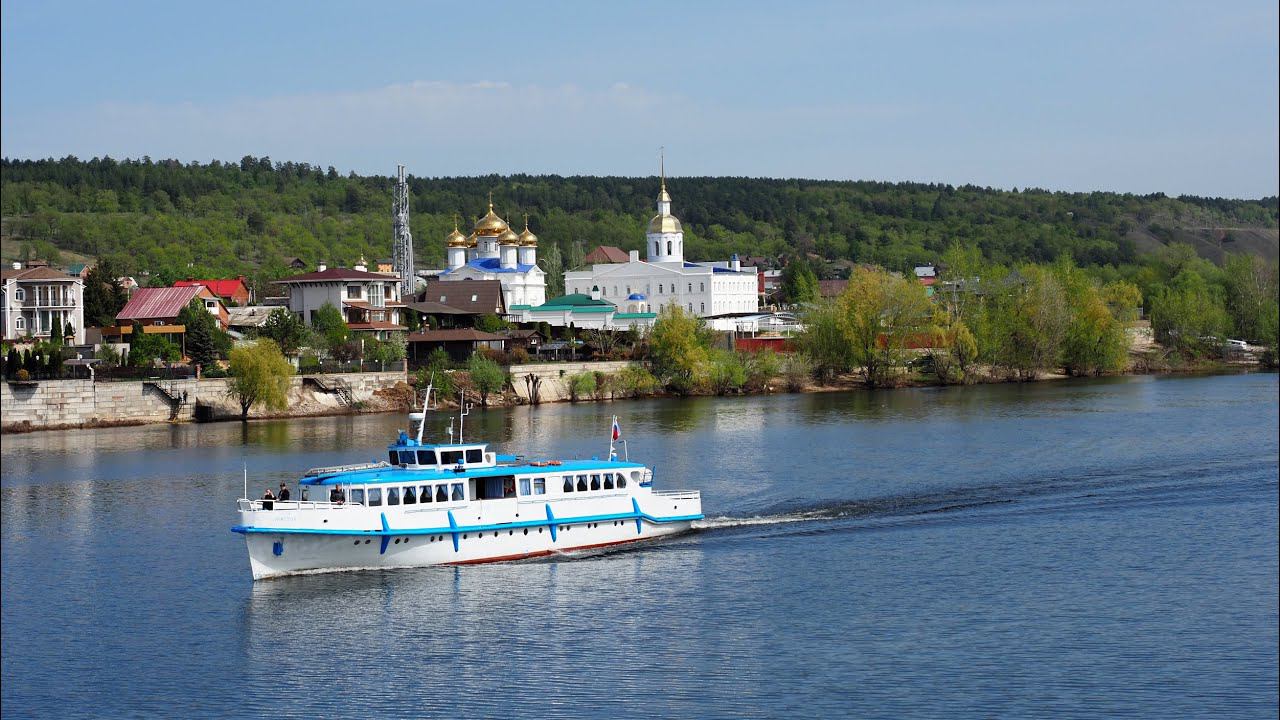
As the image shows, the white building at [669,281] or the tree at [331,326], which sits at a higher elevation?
the white building at [669,281]

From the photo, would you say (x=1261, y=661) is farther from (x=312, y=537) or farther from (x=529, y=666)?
(x=312, y=537)

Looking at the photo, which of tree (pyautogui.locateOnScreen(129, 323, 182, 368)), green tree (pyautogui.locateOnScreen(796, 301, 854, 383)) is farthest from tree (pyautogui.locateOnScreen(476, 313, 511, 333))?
tree (pyautogui.locateOnScreen(129, 323, 182, 368))

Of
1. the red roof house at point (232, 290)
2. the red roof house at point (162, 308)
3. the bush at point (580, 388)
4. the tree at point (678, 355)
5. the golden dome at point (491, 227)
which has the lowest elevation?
the bush at point (580, 388)

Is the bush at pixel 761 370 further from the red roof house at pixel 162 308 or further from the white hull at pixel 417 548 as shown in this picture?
the white hull at pixel 417 548

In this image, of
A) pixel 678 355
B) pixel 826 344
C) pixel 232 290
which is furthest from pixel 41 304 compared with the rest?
pixel 826 344

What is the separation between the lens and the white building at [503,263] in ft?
367

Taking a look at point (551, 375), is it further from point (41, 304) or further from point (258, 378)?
point (41, 304)

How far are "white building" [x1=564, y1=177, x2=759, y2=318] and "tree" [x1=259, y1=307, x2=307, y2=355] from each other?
4259 centimetres

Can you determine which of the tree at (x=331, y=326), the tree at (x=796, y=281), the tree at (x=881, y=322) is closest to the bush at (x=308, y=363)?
the tree at (x=331, y=326)

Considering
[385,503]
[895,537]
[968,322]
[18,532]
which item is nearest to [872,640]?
[895,537]

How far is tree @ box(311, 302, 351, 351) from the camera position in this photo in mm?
81250

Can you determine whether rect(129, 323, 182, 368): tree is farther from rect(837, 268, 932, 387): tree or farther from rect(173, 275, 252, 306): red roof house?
rect(837, 268, 932, 387): tree

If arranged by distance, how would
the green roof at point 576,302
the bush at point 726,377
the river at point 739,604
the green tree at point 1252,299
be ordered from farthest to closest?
the green roof at point 576,302 < the green tree at point 1252,299 < the bush at point 726,377 < the river at point 739,604

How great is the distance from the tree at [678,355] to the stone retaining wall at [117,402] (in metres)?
19.3
